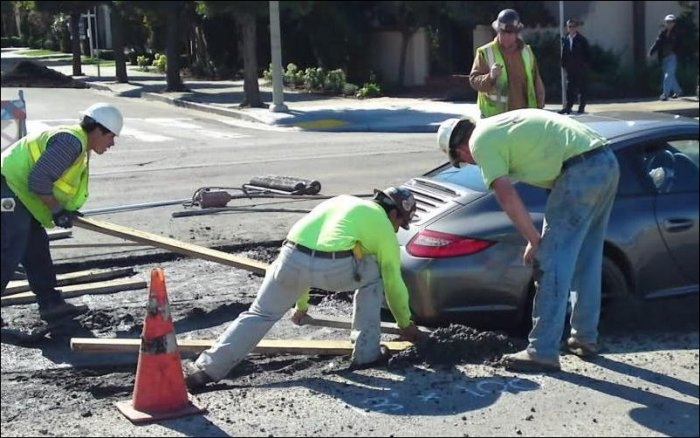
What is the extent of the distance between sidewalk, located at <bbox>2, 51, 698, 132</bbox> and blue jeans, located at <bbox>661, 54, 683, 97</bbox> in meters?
0.26

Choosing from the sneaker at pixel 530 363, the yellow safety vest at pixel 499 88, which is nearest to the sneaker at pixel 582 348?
the sneaker at pixel 530 363

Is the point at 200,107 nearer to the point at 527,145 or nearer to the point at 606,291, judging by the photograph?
the point at 606,291

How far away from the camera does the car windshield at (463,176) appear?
7266 mm

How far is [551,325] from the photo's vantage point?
246 inches

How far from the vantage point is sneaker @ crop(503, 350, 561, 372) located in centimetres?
625

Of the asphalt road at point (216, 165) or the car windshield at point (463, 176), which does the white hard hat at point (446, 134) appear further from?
the asphalt road at point (216, 165)

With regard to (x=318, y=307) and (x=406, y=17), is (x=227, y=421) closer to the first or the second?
(x=318, y=307)

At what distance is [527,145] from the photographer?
20.0 ft

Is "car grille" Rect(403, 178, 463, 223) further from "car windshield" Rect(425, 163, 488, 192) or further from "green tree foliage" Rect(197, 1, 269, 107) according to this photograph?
"green tree foliage" Rect(197, 1, 269, 107)

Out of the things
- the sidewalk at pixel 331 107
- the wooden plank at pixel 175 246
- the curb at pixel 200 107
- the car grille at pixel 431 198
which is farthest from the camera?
the curb at pixel 200 107

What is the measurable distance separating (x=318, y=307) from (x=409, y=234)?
1.30 metres

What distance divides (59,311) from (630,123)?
160 inches

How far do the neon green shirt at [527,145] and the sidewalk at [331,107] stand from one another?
520 inches

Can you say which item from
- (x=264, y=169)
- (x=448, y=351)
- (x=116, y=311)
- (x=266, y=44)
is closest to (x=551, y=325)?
(x=448, y=351)
